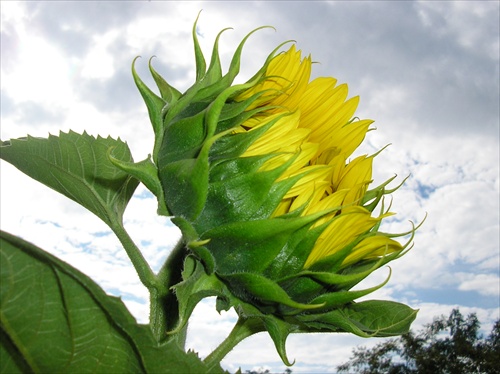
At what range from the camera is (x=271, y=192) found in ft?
6.43

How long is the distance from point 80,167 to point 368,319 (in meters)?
1.28

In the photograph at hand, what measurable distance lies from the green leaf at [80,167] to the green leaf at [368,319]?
86 centimetres

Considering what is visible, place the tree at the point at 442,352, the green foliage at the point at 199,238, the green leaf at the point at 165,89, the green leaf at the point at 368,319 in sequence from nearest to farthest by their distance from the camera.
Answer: the green foliage at the point at 199,238 → the green leaf at the point at 368,319 → the green leaf at the point at 165,89 → the tree at the point at 442,352

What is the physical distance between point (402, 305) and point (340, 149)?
86cm

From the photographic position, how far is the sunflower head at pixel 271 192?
1.97 meters

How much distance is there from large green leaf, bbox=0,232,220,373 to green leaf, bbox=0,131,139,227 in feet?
3.17

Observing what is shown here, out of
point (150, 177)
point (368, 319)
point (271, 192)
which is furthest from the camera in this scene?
point (368, 319)

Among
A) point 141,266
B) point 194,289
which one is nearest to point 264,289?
point 194,289

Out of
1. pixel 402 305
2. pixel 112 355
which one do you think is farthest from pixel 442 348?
pixel 112 355

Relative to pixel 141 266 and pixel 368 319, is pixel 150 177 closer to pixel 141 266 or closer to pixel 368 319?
pixel 141 266

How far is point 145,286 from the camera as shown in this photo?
221cm

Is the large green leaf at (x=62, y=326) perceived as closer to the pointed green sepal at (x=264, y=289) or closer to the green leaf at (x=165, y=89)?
the pointed green sepal at (x=264, y=289)

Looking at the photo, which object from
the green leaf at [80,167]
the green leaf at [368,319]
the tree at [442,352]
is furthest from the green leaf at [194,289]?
the tree at [442,352]

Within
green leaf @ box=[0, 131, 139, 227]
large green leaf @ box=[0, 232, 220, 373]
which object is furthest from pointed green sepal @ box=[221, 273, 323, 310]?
green leaf @ box=[0, 131, 139, 227]
